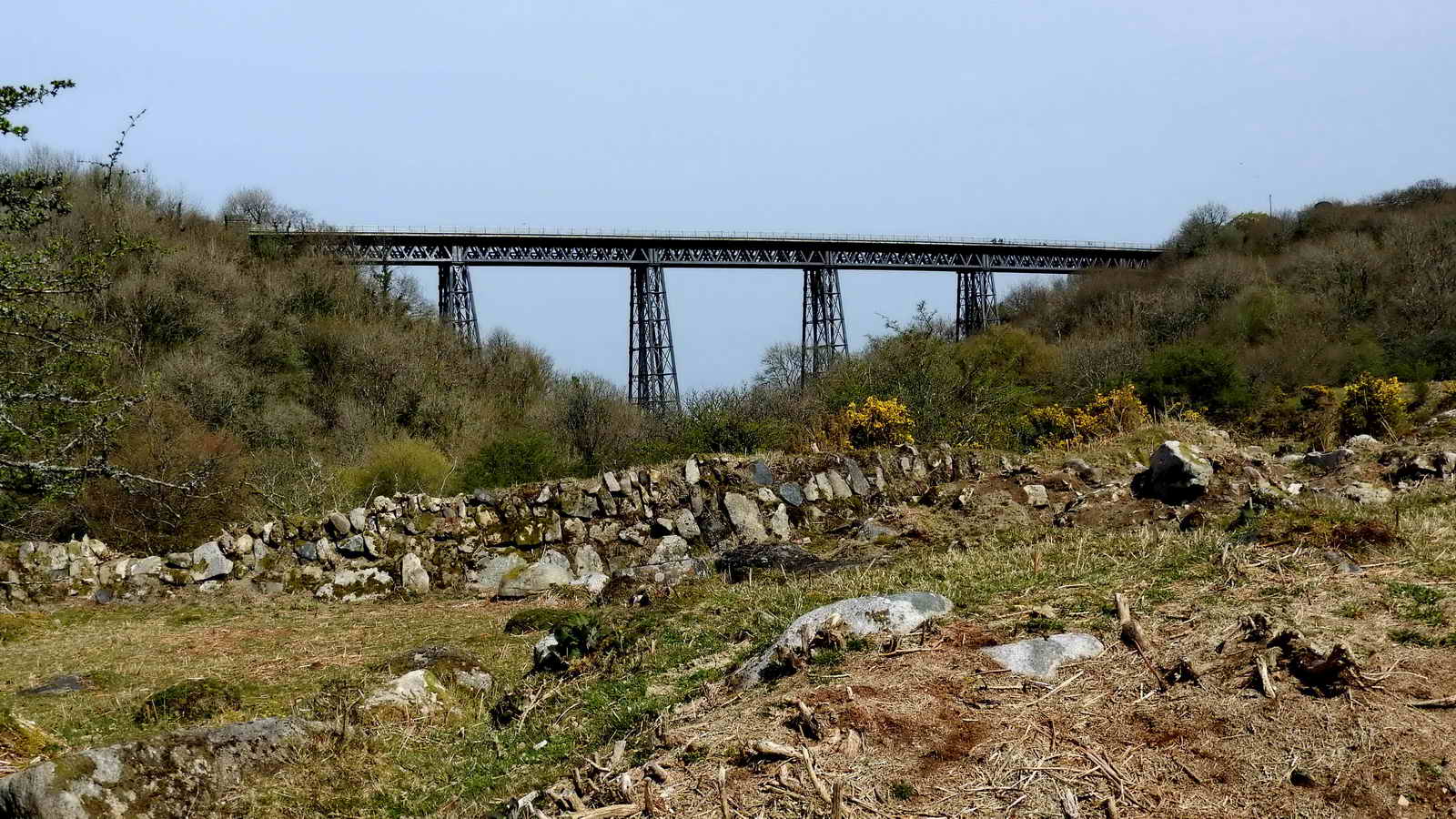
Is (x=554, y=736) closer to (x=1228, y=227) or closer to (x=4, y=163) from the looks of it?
(x=4, y=163)

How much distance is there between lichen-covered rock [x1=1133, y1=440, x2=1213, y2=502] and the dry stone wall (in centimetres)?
259

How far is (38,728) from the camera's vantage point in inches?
189

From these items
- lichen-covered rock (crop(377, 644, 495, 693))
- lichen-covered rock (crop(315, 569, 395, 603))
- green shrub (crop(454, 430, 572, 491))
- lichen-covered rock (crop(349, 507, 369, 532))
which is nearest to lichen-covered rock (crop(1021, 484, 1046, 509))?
lichen-covered rock (crop(377, 644, 495, 693))

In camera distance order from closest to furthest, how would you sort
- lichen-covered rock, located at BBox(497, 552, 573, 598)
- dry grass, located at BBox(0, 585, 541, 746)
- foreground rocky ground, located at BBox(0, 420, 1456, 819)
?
foreground rocky ground, located at BBox(0, 420, 1456, 819), dry grass, located at BBox(0, 585, 541, 746), lichen-covered rock, located at BBox(497, 552, 573, 598)

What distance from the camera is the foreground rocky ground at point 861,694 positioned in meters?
2.99

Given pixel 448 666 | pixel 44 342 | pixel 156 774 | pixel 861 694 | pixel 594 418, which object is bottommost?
pixel 594 418

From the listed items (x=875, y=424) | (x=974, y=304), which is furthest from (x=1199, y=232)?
(x=875, y=424)

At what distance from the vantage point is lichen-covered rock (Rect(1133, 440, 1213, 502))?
909 centimetres

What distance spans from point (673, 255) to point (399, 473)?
1898 cm

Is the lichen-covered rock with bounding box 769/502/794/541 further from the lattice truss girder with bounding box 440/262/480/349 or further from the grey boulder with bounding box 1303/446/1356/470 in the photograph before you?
the lattice truss girder with bounding box 440/262/480/349

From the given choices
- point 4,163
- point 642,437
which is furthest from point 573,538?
point 4,163

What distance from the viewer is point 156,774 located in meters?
3.88

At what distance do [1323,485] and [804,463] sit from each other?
16.7 feet

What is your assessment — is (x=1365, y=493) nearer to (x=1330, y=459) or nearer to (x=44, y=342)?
(x=1330, y=459)
